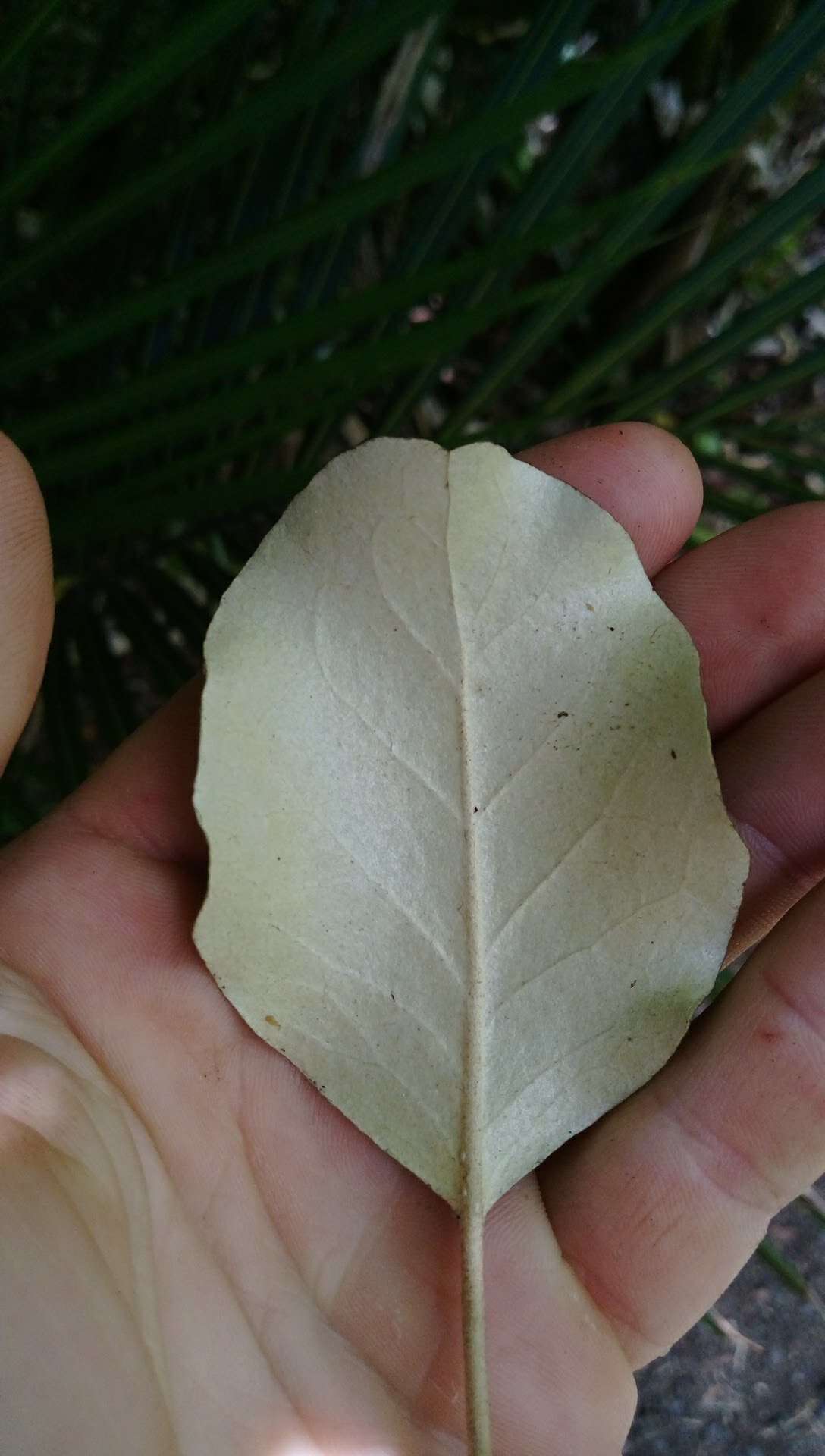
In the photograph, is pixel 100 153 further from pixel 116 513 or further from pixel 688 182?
pixel 688 182

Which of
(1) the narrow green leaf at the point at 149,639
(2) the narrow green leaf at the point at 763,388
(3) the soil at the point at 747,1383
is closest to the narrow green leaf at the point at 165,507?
(1) the narrow green leaf at the point at 149,639

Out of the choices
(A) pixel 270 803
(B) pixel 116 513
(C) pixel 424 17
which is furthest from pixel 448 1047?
(C) pixel 424 17

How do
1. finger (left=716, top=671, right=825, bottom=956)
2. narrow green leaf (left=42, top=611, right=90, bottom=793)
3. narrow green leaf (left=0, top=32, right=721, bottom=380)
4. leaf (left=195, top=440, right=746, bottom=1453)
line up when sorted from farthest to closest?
1. narrow green leaf (left=42, top=611, right=90, bottom=793)
2. finger (left=716, top=671, right=825, bottom=956)
3. leaf (left=195, top=440, right=746, bottom=1453)
4. narrow green leaf (left=0, top=32, right=721, bottom=380)

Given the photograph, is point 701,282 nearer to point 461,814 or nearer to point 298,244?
point 298,244

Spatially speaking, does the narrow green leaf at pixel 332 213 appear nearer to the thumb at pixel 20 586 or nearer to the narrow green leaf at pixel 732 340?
the thumb at pixel 20 586

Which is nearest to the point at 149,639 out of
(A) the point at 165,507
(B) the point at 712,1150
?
Answer: (A) the point at 165,507

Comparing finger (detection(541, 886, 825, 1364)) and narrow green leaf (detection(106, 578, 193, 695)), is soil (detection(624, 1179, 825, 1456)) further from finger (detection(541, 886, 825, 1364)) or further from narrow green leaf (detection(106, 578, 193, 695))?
narrow green leaf (detection(106, 578, 193, 695))

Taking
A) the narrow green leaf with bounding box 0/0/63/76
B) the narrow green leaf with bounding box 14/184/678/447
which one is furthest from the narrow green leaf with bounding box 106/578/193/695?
the narrow green leaf with bounding box 0/0/63/76
